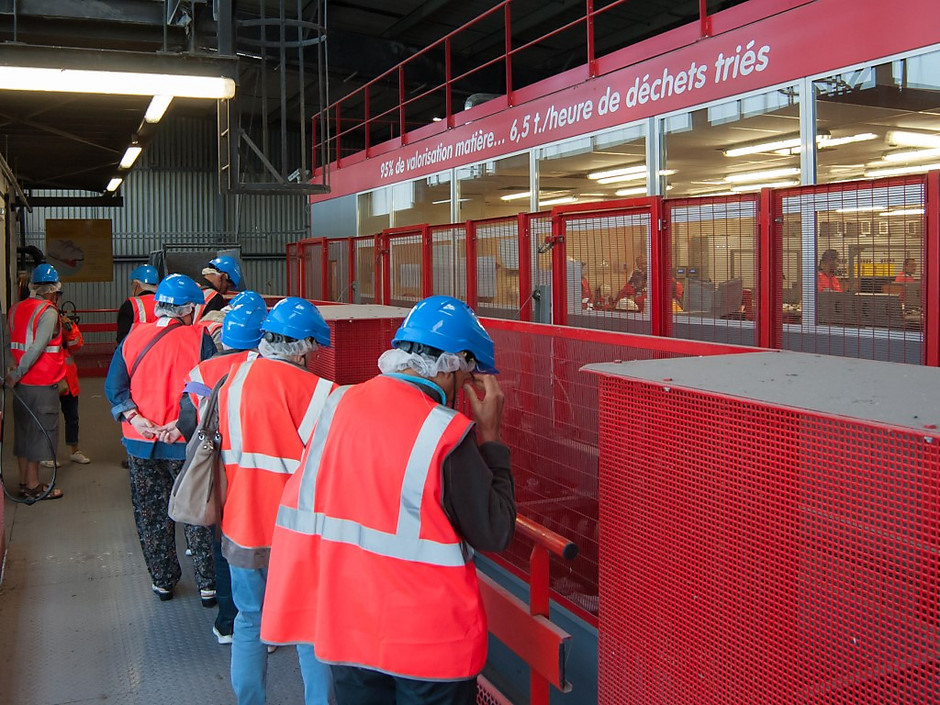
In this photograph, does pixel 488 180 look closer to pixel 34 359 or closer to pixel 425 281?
pixel 425 281

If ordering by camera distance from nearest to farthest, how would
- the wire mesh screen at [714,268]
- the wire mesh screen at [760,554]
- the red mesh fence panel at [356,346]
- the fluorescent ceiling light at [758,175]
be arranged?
the wire mesh screen at [760,554] < the wire mesh screen at [714,268] < the red mesh fence panel at [356,346] < the fluorescent ceiling light at [758,175]

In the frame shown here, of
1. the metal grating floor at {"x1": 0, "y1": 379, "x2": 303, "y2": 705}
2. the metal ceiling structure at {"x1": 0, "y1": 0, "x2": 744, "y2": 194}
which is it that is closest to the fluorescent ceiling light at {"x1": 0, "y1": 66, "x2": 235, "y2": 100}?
the metal ceiling structure at {"x1": 0, "y1": 0, "x2": 744, "y2": 194}

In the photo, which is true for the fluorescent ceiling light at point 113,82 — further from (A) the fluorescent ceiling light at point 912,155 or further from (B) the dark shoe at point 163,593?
(A) the fluorescent ceiling light at point 912,155

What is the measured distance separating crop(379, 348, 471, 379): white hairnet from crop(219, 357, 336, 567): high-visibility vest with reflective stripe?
1.08 metres

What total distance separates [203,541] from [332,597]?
3.08 meters

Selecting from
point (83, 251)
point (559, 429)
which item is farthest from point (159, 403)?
point (83, 251)

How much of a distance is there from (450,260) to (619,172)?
3.93 metres

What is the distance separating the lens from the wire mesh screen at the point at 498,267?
5582mm

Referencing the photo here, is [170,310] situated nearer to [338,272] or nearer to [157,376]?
[157,376]

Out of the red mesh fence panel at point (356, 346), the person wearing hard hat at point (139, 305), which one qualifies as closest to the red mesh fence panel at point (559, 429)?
the red mesh fence panel at point (356, 346)

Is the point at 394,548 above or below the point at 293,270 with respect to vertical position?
below

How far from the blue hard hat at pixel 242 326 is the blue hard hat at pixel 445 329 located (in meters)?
1.84

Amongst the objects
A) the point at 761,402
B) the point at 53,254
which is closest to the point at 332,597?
the point at 761,402

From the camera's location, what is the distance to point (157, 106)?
729 centimetres
